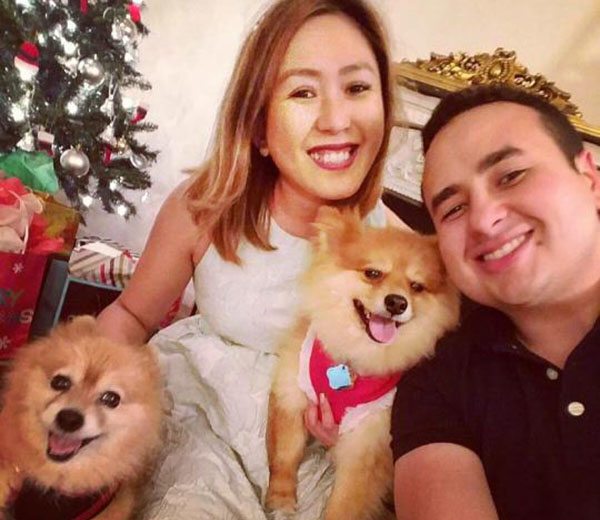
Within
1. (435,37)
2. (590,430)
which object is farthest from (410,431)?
(435,37)

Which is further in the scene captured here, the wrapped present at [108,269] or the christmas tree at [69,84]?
the christmas tree at [69,84]

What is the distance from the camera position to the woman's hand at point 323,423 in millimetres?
1143

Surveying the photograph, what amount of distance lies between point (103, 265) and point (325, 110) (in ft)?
3.09

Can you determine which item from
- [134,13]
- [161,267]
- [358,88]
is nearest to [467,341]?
[358,88]

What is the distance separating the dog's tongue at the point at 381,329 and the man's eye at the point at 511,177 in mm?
305

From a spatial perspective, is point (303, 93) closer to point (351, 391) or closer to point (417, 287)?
point (417, 287)

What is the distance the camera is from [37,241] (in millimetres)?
1594

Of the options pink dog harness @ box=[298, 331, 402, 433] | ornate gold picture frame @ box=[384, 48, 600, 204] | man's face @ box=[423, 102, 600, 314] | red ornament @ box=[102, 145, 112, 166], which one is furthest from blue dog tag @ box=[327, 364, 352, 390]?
red ornament @ box=[102, 145, 112, 166]

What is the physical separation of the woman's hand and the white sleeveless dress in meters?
0.07

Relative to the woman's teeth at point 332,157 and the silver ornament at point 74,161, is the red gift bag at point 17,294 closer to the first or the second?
the silver ornament at point 74,161

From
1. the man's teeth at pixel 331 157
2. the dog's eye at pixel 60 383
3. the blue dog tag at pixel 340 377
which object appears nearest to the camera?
the dog's eye at pixel 60 383

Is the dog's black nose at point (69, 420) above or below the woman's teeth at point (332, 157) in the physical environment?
below

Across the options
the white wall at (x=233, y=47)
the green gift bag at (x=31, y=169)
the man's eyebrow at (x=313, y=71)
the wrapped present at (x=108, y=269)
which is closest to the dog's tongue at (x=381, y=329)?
the man's eyebrow at (x=313, y=71)

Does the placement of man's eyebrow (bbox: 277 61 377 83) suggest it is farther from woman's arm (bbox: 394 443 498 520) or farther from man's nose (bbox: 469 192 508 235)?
woman's arm (bbox: 394 443 498 520)
